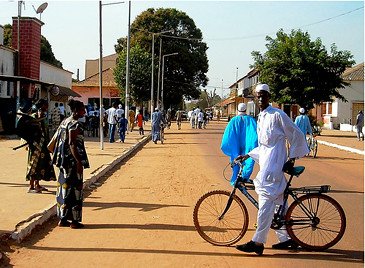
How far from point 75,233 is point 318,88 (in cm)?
3133

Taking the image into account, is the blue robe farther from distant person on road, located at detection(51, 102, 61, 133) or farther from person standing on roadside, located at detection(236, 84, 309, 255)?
distant person on road, located at detection(51, 102, 61, 133)

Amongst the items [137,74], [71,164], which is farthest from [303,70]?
[71,164]

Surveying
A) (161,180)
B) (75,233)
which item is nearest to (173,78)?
(161,180)

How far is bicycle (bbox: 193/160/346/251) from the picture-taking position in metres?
5.97

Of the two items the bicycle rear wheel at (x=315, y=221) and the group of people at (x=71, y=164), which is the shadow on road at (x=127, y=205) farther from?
the bicycle rear wheel at (x=315, y=221)

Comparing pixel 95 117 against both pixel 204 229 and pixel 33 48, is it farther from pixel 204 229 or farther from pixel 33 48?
pixel 204 229

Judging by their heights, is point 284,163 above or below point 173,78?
below

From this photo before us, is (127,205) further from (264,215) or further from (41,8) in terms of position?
(41,8)

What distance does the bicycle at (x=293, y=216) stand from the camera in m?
5.97

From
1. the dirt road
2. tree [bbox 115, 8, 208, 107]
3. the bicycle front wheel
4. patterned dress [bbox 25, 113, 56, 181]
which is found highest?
tree [bbox 115, 8, 208, 107]

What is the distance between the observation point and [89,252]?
5789 mm

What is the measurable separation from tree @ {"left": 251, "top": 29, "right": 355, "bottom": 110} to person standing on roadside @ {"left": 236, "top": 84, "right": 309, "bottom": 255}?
30088 mm

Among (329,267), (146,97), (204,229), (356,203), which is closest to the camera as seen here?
(329,267)

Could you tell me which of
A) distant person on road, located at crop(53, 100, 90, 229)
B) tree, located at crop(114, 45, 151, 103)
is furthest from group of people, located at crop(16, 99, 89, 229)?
tree, located at crop(114, 45, 151, 103)
